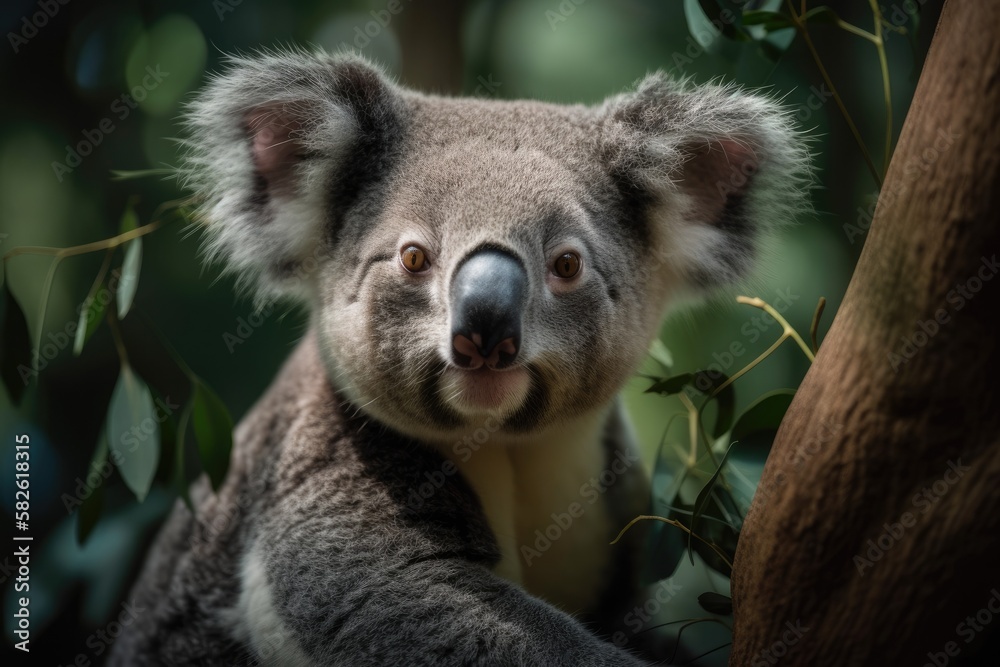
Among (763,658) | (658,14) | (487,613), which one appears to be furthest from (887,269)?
(658,14)

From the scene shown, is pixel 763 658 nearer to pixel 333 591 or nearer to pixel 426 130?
pixel 333 591

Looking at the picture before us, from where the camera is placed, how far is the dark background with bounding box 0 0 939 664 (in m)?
3.15

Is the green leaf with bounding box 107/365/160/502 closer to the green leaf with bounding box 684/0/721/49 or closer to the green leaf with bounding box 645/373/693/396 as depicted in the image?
the green leaf with bounding box 645/373/693/396

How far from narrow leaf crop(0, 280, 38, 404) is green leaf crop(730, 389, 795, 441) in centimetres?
194

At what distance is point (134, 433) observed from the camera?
86.0 inches

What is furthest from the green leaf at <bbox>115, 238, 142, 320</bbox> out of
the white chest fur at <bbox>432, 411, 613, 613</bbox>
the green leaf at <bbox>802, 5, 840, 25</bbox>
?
the green leaf at <bbox>802, 5, 840, 25</bbox>

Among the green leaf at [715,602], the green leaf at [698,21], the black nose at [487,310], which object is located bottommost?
the green leaf at [715,602]

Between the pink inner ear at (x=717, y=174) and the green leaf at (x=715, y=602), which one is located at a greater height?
the pink inner ear at (x=717, y=174)

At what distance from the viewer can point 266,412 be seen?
2625mm

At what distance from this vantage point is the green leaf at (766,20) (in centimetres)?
199
